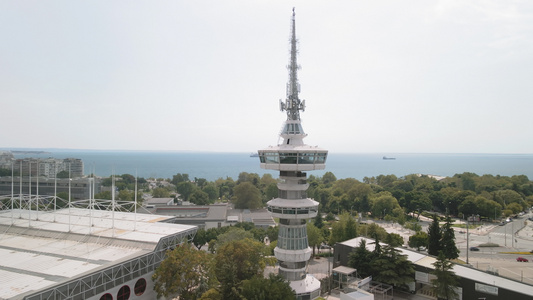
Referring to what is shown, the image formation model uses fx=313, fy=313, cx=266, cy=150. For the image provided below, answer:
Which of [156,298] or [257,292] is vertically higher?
[257,292]

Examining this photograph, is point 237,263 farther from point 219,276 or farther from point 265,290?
point 265,290

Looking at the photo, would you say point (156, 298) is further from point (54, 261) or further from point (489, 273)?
point (489, 273)

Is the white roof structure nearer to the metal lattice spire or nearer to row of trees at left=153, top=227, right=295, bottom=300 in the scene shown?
row of trees at left=153, top=227, right=295, bottom=300

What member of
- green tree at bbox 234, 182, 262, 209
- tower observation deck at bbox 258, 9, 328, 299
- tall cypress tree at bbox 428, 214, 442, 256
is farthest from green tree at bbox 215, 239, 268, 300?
green tree at bbox 234, 182, 262, 209

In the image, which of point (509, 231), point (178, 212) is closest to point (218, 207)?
point (178, 212)

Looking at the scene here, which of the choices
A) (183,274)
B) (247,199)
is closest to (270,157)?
(183,274)

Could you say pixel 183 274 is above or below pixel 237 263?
below
